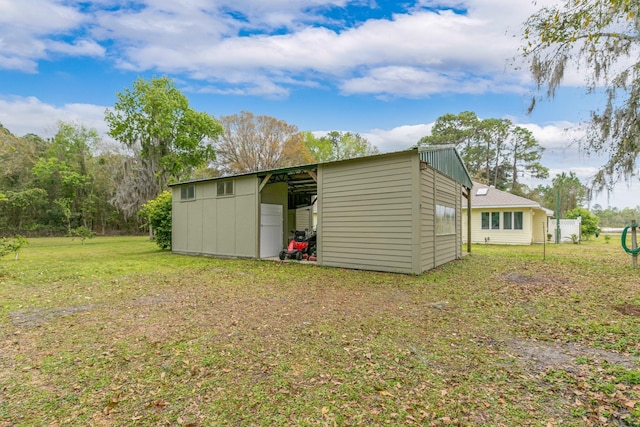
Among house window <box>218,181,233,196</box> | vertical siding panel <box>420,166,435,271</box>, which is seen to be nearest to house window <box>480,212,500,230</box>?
vertical siding panel <box>420,166,435,271</box>

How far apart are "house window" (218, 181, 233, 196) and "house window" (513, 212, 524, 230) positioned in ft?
47.0

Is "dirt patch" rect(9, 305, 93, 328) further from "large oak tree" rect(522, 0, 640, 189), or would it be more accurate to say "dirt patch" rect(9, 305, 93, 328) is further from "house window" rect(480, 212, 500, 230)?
"house window" rect(480, 212, 500, 230)

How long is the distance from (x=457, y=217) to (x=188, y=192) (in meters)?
10.4

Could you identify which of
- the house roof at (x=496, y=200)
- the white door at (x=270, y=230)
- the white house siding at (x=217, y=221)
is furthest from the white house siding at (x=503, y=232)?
the white house siding at (x=217, y=221)

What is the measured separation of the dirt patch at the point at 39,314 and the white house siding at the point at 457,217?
7796mm

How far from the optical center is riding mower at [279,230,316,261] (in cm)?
973

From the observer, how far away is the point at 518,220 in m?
15.7

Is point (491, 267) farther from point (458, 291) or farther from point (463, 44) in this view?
point (463, 44)

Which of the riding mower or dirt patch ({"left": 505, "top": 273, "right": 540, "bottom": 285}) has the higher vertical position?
the riding mower

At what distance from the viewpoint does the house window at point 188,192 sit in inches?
472

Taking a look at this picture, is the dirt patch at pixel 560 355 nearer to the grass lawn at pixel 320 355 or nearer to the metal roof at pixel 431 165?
the grass lawn at pixel 320 355

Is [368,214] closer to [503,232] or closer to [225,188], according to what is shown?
[225,188]

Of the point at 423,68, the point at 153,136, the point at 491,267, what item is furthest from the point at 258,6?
the point at 153,136

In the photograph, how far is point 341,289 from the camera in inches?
230
